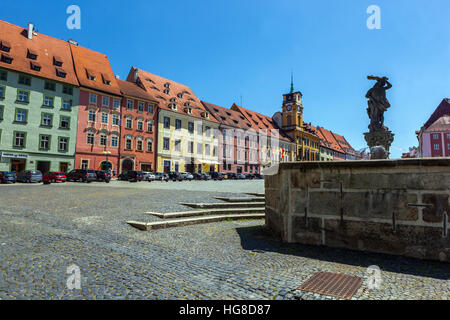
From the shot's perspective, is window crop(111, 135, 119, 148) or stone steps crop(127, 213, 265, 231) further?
window crop(111, 135, 119, 148)

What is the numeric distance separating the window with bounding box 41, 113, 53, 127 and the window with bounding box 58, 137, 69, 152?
2088 millimetres

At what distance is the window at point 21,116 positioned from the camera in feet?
106

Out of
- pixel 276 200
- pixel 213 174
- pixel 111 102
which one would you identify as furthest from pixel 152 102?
pixel 276 200

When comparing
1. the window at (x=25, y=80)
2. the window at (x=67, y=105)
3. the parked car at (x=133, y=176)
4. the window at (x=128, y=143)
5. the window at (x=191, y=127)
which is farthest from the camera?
the window at (x=191, y=127)

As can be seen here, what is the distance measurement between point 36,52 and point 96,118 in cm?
1058

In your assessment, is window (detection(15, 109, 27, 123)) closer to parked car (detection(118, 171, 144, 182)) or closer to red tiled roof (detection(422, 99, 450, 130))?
parked car (detection(118, 171, 144, 182))

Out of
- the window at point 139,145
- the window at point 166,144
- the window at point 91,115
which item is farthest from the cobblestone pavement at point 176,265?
the window at point 166,144

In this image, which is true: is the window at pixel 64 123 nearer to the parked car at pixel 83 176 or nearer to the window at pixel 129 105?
the parked car at pixel 83 176

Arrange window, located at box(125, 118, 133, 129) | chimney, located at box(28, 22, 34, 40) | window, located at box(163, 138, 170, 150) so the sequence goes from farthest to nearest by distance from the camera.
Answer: window, located at box(163, 138, 170, 150)
window, located at box(125, 118, 133, 129)
chimney, located at box(28, 22, 34, 40)

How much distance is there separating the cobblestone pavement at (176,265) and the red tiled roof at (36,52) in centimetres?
3354

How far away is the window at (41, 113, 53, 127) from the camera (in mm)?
34031

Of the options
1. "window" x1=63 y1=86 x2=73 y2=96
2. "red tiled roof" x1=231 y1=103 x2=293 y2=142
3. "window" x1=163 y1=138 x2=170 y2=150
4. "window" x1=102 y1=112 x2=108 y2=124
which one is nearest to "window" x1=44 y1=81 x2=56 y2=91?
"window" x1=63 y1=86 x2=73 y2=96

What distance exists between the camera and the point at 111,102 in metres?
39.6

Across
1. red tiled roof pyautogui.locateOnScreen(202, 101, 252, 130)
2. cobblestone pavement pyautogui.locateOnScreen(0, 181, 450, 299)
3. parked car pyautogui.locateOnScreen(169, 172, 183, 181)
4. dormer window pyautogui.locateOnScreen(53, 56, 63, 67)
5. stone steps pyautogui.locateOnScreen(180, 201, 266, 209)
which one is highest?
dormer window pyautogui.locateOnScreen(53, 56, 63, 67)
